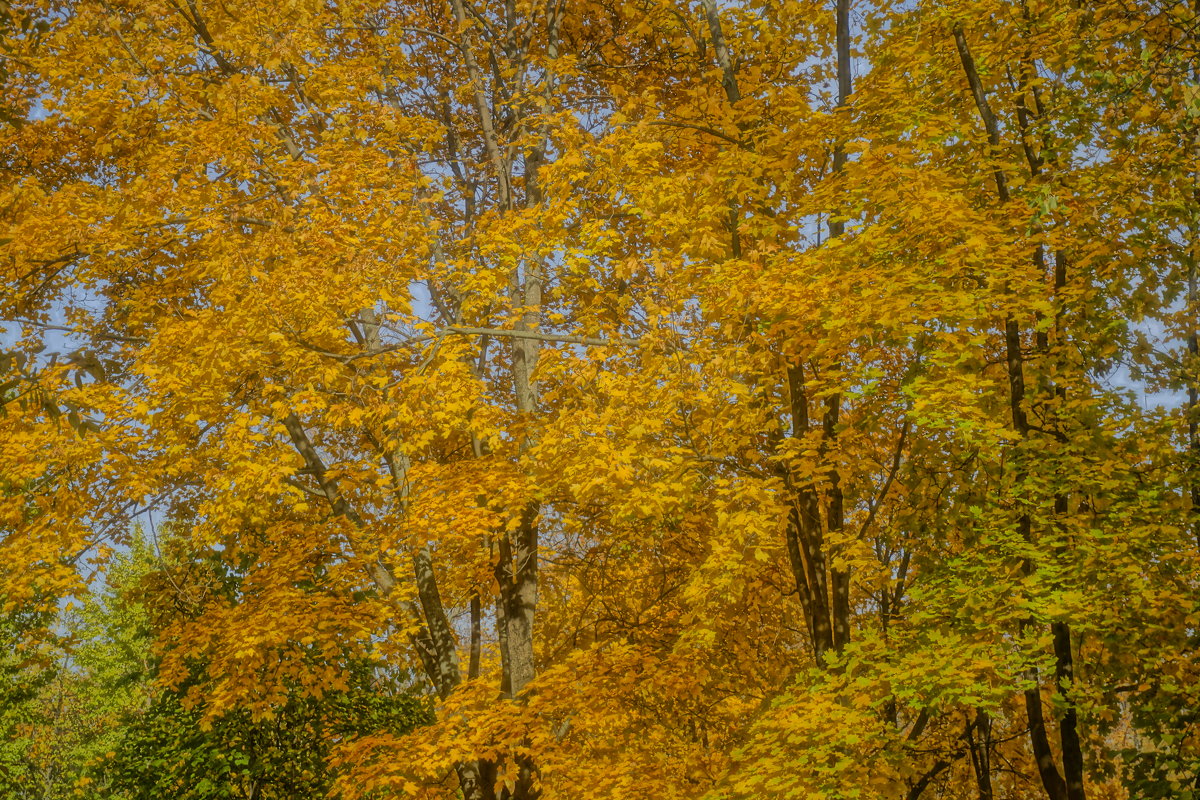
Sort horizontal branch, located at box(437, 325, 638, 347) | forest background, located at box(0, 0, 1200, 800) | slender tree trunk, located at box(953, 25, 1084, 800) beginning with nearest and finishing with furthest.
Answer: forest background, located at box(0, 0, 1200, 800) → horizontal branch, located at box(437, 325, 638, 347) → slender tree trunk, located at box(953, 25, 1084, 800)

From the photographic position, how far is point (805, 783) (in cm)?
652

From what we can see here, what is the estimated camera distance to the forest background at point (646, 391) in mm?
7379

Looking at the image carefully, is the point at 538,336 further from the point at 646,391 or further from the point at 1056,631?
the point at 1056,631

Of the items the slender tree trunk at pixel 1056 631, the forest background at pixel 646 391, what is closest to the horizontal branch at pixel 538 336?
the forest background at pixel 646 391

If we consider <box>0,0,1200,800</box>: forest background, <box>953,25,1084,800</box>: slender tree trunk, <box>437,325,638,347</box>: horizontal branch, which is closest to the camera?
<box>0,0,1200,800</box>: forest background

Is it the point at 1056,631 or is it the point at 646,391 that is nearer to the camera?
the point at 646,391

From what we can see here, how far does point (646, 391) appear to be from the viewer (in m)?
8.14

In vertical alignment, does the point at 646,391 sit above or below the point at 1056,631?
above

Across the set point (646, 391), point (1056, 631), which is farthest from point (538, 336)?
point (1056, 631)

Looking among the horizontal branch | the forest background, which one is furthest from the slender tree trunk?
the horizontal branch

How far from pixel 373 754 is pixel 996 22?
10.7 meters

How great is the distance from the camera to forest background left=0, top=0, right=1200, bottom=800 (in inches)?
291

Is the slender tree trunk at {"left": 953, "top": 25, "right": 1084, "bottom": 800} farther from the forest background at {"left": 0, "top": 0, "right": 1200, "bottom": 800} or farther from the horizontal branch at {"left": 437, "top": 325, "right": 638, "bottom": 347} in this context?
the horizontal branch at {"left": 437, "top": 325, "right": 638, "bottom": 347}

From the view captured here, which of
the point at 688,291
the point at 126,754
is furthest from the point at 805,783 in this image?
the point at 126,754
